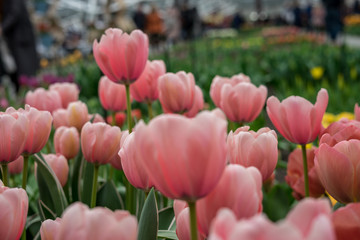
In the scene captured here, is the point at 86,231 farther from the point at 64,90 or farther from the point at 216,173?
the point at 64,90

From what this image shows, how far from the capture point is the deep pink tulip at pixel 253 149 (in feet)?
1.73

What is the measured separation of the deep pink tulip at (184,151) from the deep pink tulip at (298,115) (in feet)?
0.91

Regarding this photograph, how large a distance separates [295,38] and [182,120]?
1058 centimetres

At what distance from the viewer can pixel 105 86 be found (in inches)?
41.2

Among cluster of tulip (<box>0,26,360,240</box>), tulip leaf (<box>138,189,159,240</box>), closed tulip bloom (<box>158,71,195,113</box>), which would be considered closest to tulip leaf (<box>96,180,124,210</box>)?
cluster of tulip (<box>0,26,360,240</box>)

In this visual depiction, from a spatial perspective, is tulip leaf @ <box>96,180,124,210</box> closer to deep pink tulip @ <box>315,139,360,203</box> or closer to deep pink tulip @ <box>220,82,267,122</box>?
deep pink tulip @ <box>220,82,267,122</box>

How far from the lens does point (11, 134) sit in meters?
0.55

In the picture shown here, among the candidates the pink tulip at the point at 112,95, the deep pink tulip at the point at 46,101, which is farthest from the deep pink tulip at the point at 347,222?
the deep pink tulip at the point at 46,101

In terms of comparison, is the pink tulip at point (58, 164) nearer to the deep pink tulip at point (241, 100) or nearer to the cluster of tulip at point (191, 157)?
the cluster of tulip at point (191, 157)

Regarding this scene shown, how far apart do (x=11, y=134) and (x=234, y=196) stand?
0.34 meters

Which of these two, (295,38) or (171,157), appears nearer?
(171,157)

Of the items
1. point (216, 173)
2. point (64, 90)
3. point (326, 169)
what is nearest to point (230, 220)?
point (216, 173)

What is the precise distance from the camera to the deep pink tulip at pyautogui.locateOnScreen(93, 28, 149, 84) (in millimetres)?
730

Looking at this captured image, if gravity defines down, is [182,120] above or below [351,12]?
above
